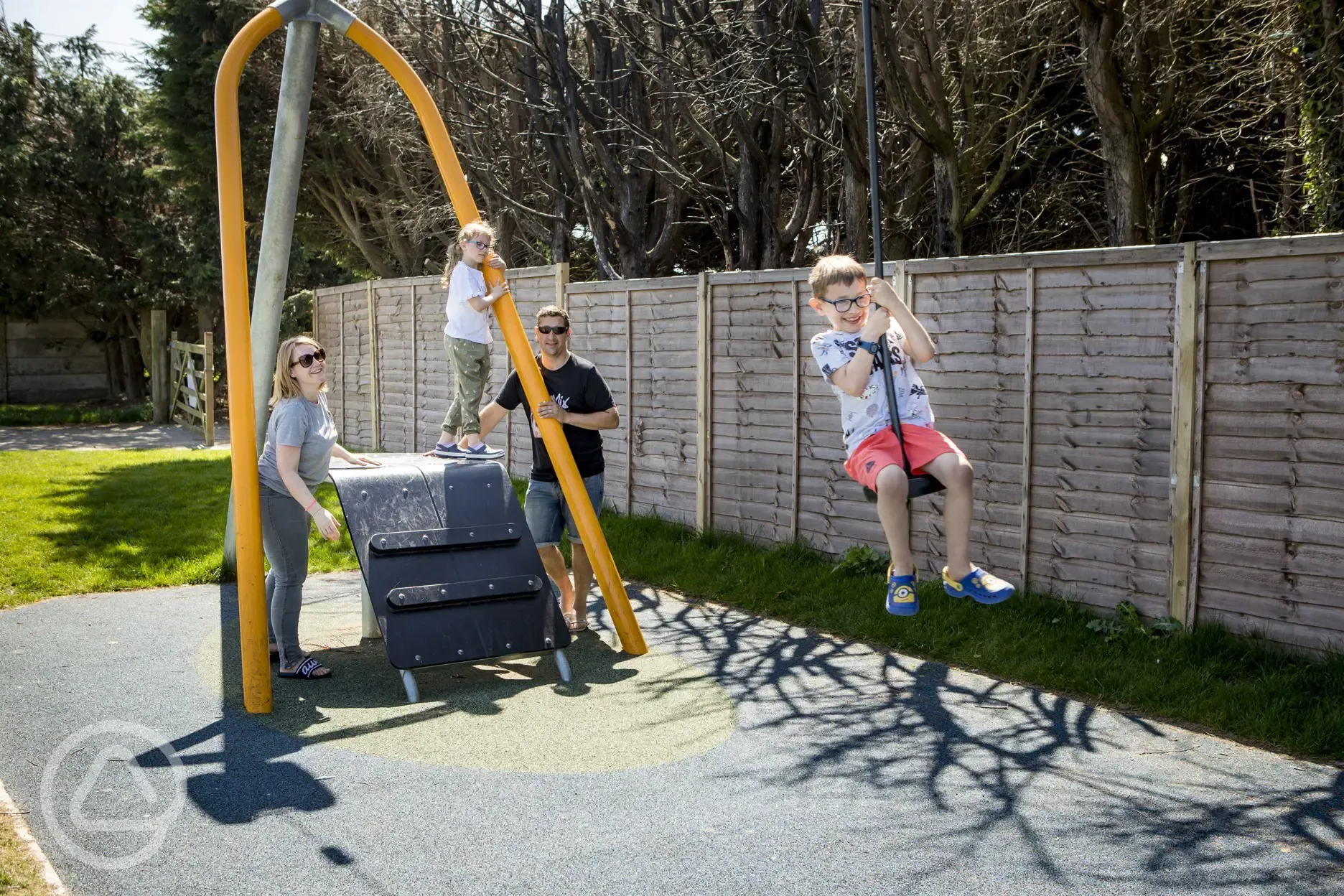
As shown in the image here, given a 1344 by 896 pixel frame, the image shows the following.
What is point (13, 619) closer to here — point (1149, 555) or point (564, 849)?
point (564, 849)

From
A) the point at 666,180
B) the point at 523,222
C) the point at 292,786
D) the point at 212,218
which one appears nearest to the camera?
the point at 292,786

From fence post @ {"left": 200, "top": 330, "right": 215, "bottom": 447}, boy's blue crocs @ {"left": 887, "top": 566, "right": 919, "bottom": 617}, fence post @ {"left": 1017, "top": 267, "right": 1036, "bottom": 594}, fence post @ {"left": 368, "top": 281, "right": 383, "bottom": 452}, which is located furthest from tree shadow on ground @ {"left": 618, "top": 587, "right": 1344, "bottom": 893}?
fence post @ {"left": 200, "top": 330, "right": 215, "bottom": 447}

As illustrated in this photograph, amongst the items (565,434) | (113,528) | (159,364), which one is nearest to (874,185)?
(565,434)

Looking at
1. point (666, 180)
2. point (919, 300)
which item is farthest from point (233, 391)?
point (666, 180)


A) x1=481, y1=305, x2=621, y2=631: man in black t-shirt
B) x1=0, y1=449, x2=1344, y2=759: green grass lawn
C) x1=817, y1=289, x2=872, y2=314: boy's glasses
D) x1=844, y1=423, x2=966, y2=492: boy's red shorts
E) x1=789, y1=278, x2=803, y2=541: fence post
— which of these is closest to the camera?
x1=817, y1=289, x2=872, y2=314: boy's glasses

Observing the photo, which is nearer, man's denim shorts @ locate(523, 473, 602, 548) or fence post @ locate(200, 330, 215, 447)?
man's denim shorts @ locate(523, 473, 602, 548)

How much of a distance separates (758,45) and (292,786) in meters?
7.31

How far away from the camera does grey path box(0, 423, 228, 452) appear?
18672mm

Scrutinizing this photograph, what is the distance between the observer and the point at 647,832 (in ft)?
14.5

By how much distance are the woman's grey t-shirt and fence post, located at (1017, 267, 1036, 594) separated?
4.05 m

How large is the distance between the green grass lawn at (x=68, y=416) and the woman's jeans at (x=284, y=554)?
746 inches

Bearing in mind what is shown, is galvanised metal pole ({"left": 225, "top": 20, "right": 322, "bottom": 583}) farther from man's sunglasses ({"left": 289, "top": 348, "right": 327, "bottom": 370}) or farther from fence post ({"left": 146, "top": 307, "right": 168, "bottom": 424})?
fence post ({"left": 146, "top": 307, "right": 168, "bottom": 424})

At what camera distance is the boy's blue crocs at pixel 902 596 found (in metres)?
4.54

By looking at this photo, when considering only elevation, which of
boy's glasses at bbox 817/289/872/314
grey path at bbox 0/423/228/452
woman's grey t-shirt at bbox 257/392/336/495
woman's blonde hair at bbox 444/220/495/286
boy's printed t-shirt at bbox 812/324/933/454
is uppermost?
woman's blonde hair at bbox 444/220/495/286
